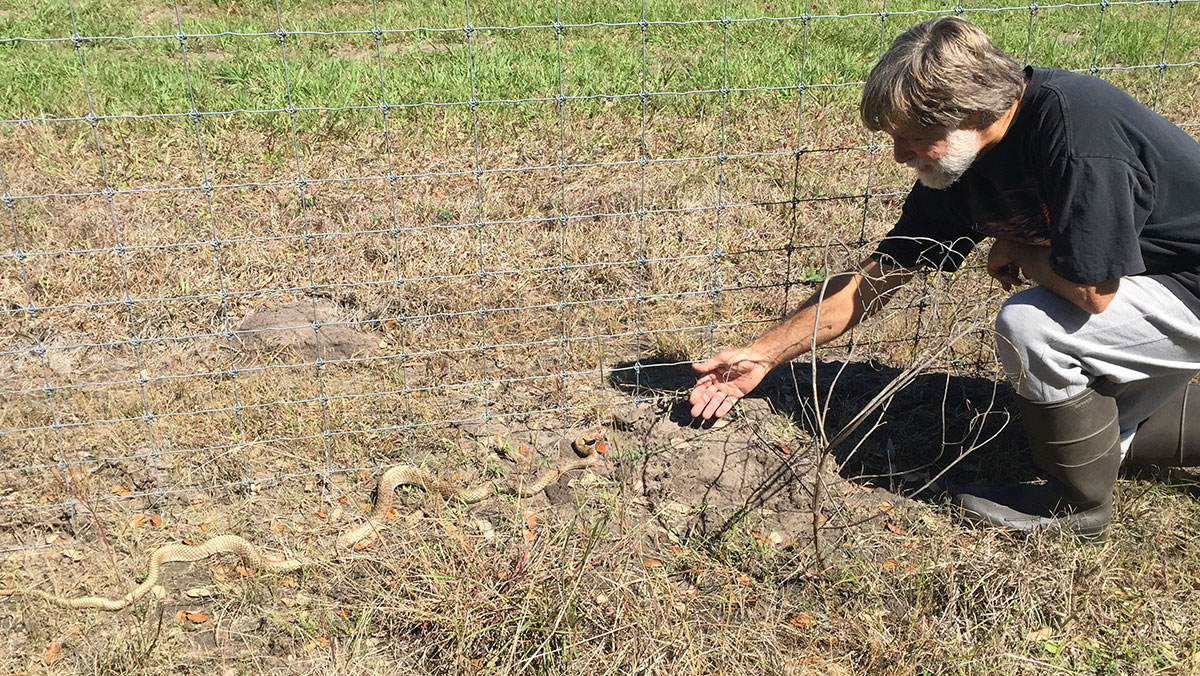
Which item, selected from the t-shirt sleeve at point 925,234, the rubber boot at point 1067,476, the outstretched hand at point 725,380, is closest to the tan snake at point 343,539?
the outstretched hand at point 725,380

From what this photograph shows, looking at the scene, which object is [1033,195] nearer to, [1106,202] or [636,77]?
[1106,202]

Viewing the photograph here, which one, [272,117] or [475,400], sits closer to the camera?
[475,400]

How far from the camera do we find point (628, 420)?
3604 mm

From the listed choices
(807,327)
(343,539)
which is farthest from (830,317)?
(343,539)

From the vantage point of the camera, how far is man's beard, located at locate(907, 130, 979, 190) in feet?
9.34

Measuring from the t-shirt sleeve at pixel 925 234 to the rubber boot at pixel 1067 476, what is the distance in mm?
558

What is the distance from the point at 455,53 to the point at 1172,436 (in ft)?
14.7

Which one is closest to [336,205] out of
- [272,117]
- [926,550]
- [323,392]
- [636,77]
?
[272,117]

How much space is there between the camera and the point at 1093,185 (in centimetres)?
267

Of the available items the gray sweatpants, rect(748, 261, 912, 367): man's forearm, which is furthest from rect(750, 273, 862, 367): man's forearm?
the gray sweatpants

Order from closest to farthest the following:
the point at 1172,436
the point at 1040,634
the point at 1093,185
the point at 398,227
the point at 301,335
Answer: the point at 1093,185 → the point at 1040,634 → the point at 1172,436 → the point at 301,335 → the point at 398,227

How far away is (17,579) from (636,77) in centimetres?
426

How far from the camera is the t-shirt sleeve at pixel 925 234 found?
3.31m

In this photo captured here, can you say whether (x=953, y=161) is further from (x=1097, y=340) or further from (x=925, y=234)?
(x=1097, y=340)
